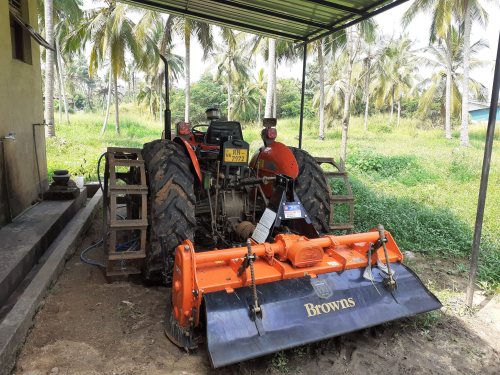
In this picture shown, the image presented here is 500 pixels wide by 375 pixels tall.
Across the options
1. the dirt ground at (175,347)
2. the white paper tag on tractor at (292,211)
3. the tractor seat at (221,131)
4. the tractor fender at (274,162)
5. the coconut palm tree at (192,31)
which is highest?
the coconut palm tree at (192,31)

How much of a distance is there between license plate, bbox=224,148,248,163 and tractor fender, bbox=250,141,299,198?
1.51 feet

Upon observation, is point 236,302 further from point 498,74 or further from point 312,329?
point 498,74

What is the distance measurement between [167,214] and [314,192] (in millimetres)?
1557

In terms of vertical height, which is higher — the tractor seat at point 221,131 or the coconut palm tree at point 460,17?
the coconut palm tree at point 460,17

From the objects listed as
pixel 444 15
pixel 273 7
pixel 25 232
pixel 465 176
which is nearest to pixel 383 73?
pixel 444 15

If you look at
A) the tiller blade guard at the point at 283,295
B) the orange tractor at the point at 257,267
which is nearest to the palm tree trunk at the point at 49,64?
the orange tractor at the point at 257,267

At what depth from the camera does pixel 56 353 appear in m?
2.42

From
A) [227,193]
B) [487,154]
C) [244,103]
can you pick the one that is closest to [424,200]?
[487,154]

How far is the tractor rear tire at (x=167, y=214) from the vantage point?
298 centimetres

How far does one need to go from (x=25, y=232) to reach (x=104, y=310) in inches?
81.7

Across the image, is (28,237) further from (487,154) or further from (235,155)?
(487,154)

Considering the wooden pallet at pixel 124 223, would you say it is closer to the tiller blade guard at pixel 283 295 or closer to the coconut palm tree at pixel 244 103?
the tiller blade guard at pixel 283 295

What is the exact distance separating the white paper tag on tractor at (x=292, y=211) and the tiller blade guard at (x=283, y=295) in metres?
0.27

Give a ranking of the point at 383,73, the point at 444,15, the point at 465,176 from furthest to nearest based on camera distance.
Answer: the point at 383,73, the point at 444,15, the point at 465,176
